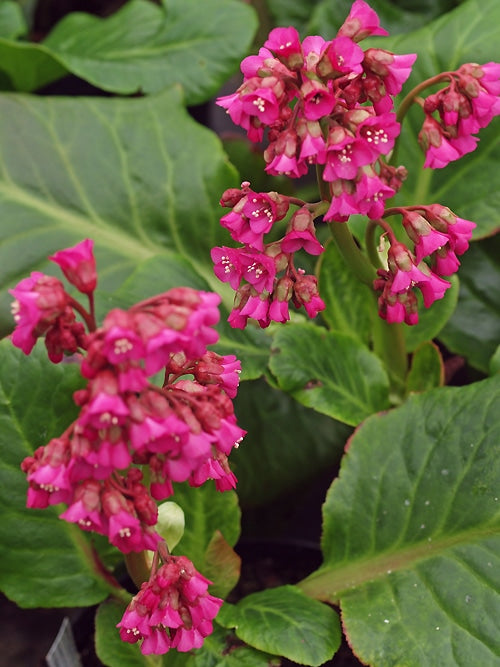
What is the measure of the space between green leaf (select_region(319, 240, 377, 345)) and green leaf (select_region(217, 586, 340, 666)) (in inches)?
15.0

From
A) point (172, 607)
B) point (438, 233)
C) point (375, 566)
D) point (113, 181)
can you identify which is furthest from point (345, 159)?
point (113, 181)

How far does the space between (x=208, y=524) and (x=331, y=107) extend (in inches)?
21.1

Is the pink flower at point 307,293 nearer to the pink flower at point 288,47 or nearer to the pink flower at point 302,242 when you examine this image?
the pink flower at point 302,242

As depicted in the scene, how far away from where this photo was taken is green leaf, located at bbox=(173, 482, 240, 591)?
40.1 inches

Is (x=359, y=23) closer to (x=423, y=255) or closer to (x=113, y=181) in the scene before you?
(x=423, y=255)

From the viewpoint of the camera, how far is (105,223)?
1336 millimetres

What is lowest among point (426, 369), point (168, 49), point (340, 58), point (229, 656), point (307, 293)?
point (229, 656)

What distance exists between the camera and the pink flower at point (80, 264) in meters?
0.65

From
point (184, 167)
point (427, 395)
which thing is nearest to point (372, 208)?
point (427, 395)

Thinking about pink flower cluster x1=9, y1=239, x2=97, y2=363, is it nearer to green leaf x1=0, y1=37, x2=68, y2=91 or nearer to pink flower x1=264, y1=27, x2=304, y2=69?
pink flower x1=264, y1=27, x2=304, y2=69

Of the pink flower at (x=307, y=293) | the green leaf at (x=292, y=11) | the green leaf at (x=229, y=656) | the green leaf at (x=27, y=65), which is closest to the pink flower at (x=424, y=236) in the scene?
the pink flower at (x=307, y=293)

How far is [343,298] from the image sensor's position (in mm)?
1236

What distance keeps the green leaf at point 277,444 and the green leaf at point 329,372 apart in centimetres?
24

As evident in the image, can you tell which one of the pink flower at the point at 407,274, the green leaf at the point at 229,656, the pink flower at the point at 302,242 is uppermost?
the pink flower at the point at 302,242
